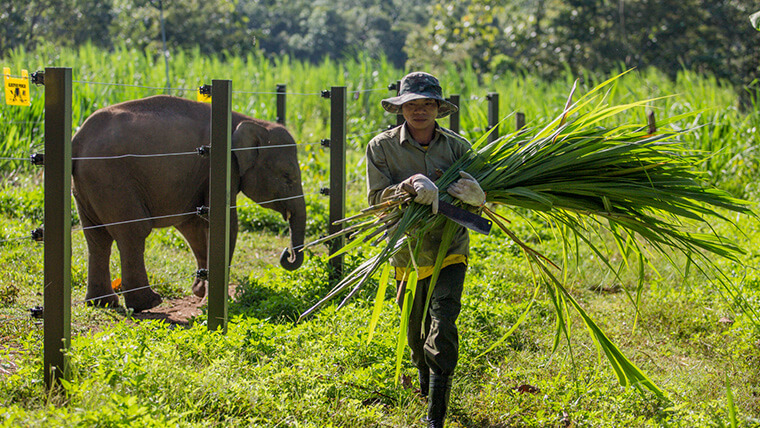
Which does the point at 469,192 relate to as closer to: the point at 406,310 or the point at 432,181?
the point at 432,181

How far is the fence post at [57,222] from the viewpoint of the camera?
3.74m

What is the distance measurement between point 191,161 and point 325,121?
827cm

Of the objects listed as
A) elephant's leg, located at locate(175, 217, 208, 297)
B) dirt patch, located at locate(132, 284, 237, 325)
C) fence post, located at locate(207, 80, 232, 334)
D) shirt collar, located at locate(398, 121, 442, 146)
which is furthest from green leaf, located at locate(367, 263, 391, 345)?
elephant's leg, located at locate(175, 217, 208, 297)

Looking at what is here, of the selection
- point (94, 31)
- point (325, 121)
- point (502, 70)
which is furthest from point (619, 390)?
point (94, 31)

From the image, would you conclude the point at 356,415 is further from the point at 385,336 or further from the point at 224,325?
the point at 224,325

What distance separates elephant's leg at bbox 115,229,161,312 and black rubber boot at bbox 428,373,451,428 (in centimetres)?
265

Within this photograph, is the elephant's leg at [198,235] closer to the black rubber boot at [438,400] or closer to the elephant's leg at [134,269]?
the elephant's leg at [134,269]

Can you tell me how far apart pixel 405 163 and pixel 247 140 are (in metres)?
2.48

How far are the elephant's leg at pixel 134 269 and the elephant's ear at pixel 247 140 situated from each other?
0.98 metres

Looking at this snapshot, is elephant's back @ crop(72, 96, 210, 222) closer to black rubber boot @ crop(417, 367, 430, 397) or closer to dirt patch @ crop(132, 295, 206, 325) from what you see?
dirt patch @ crop(132, 295, 206, 325)

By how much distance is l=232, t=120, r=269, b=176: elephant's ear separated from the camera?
6234mm

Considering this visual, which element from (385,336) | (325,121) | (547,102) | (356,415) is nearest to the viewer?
(356,415)

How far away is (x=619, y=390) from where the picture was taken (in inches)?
171

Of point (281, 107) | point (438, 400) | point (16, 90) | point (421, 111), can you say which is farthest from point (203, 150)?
point (281, 107)
